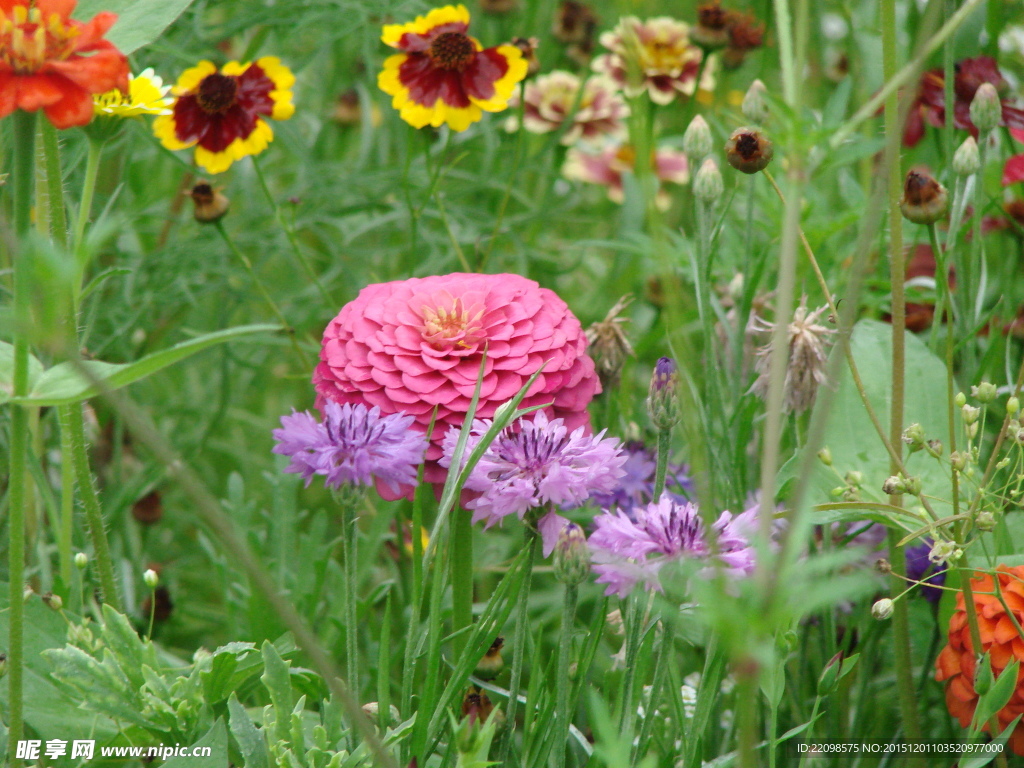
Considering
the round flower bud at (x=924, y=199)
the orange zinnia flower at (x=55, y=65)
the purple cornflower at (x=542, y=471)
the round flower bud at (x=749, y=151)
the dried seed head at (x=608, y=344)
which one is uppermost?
the orange zinnia flower at (x=55, y=65)

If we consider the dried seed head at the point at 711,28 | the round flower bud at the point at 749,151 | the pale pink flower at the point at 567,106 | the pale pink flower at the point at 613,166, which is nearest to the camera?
the round flower bud at the point at 749,151

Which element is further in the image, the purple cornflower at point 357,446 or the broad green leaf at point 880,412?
the broad green leaf at point 880,412

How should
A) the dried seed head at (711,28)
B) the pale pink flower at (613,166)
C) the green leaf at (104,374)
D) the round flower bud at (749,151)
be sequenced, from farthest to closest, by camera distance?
the pale pink flower at (613,166), the dried seed head at (711,28), the round flower bud at (749,151), the green leaf at (104,374)

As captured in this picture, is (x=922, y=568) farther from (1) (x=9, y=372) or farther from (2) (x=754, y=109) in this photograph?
(1) (x=9, y=372)

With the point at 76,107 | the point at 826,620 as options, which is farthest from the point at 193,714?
the point at 826,620

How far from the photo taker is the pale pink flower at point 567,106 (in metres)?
1.04

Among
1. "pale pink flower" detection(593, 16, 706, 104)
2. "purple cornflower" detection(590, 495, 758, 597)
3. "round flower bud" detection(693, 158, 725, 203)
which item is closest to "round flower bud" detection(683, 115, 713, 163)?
"round flower bud" detection(693, 158, 725, 203)

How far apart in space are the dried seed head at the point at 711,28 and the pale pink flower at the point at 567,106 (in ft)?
0.44

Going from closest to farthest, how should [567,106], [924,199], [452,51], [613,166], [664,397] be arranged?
[664,397] < [924,199] < [452,51] < [567,106] < [613,166]

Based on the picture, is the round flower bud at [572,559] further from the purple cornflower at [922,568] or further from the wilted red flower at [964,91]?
the wilted red flower at [964,91]

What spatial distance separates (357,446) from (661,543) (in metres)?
0.14

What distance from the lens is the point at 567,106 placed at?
43.0 inches

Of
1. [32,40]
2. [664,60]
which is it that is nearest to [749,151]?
[32,40]

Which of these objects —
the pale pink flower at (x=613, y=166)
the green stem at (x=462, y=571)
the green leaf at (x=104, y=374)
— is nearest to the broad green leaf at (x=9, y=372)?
the green leaf at (x=104, y=374)
